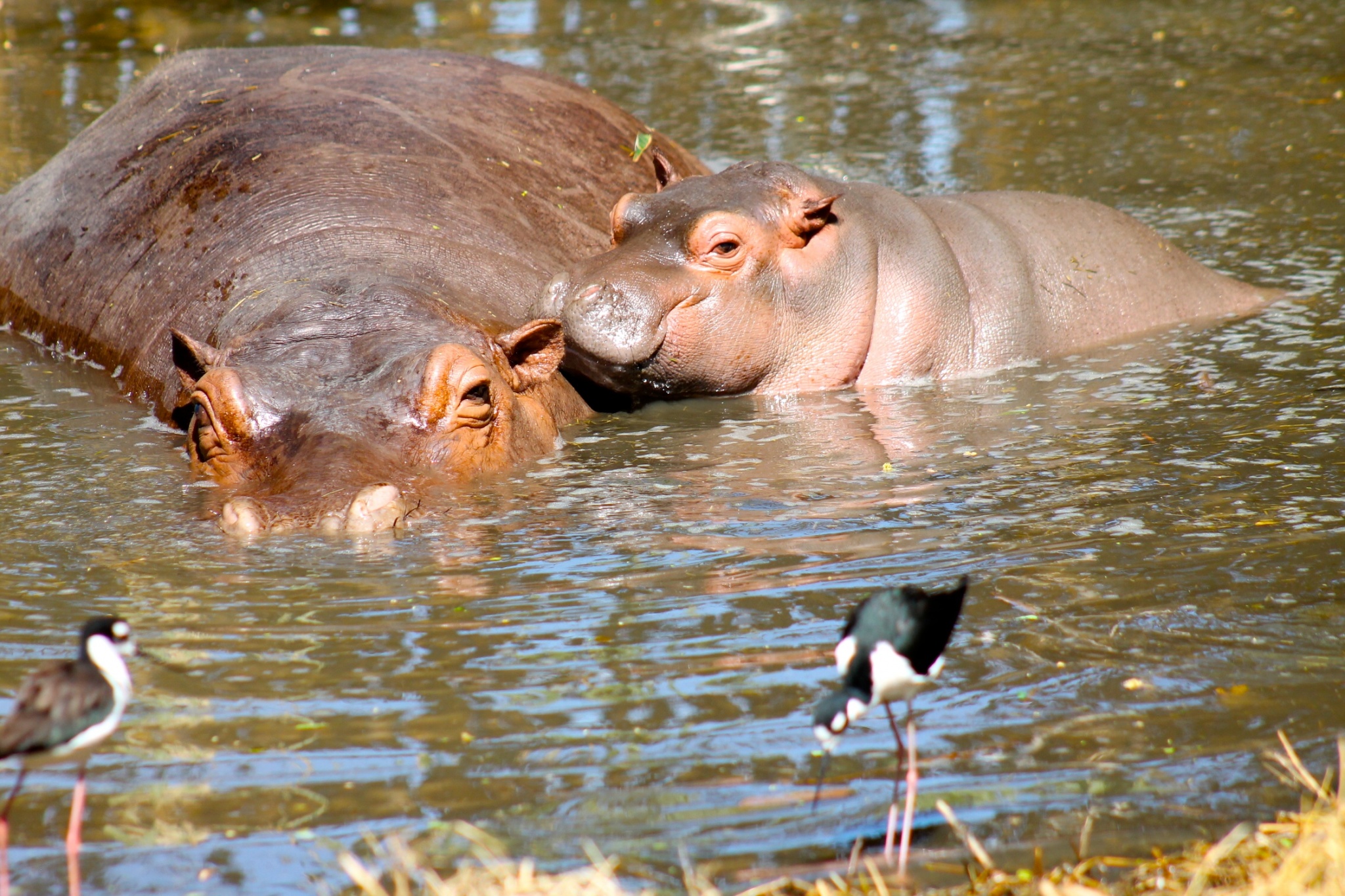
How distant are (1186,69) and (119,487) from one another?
9541mm

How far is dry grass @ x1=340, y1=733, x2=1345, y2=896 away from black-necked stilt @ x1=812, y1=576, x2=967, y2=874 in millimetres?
130

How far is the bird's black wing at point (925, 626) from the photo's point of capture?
278 centimetres

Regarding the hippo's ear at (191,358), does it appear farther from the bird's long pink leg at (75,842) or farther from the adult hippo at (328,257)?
the bird's long pink leg at (75,842)

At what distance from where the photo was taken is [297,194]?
21.1 feet

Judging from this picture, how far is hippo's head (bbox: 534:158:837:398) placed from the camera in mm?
5945

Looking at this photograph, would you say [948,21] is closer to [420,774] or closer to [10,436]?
[10,436]

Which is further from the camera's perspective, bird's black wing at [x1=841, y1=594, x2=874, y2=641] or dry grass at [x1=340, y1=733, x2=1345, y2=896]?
bird's black wing at [x1=841, y1=594, x2=874, y2=641]

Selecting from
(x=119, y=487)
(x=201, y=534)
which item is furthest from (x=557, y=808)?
(x=119, y=487)

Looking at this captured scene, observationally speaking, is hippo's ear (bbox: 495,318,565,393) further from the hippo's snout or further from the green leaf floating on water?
the green leaf floating on water

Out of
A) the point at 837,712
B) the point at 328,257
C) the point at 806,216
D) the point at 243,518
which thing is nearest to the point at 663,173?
the point at 806,216

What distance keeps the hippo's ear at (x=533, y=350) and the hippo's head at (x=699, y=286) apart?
0.18 metres

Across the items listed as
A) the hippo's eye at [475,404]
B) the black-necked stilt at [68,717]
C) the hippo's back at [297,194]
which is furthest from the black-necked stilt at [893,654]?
the hippo's back at [297,194]

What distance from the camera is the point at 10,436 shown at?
601cm

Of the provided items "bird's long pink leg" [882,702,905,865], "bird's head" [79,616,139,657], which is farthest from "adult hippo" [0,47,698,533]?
"bird's long pink leg" [882,702,905,865]
